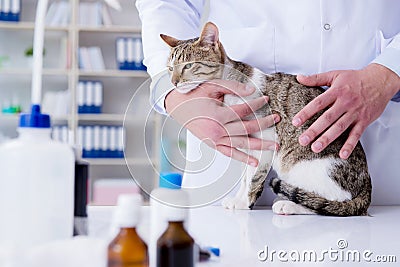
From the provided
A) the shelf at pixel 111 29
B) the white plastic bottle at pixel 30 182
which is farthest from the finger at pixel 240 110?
the shelf at pixel 111 29

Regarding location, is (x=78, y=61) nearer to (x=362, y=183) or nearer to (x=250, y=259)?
(x=362, y=183)

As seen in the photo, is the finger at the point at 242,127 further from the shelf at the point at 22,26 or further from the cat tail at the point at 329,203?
the shelf at the point at 22,26

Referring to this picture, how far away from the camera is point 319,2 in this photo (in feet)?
4.24

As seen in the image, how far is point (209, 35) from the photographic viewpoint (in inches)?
48.4

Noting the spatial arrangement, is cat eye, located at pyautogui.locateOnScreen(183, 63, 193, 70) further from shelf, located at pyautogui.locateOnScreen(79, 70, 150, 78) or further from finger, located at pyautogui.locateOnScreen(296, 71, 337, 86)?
shelf, located at pyautogui.locateOnScreen(79, 70, 150, 78)

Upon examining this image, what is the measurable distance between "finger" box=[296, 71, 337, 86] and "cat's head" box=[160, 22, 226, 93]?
17cm

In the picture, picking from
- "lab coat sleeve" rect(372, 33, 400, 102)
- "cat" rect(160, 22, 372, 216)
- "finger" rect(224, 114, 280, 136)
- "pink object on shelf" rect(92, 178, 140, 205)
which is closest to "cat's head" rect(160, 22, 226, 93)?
"cat" rect(160, 22, 372, 216)

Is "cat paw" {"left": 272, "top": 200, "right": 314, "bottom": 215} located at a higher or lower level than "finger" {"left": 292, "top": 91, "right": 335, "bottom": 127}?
lower

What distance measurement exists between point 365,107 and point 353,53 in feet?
0.56

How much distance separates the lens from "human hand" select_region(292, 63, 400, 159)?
1167 mm

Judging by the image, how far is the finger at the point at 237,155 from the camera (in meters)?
1.18

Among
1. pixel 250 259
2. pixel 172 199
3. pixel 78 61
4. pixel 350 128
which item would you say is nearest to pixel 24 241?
pixel 172 199

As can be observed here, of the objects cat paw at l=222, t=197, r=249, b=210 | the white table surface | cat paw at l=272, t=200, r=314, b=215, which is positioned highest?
the white table surface

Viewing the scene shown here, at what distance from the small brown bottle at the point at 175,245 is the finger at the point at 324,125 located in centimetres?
61
